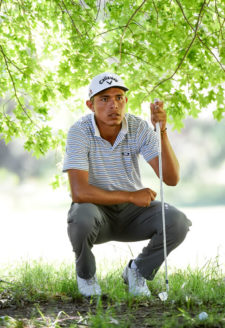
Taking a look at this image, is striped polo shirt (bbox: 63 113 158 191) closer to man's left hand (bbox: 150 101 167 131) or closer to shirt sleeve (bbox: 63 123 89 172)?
shirt sleeve (bbox: 63 123 89 172)

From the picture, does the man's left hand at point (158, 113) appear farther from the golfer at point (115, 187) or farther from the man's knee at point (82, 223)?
the man's knee at point (82, 223)

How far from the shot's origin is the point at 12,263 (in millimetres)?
6195

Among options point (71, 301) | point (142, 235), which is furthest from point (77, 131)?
point (71, 301)

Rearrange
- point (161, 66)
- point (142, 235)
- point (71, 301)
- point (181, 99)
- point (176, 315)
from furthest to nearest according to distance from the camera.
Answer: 1. point (161, 66)
2. point (181, 99)
3. point (142, 235)
4. point (71, 301)
5. point (176, 315)

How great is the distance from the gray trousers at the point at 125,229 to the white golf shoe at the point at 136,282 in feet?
0.14

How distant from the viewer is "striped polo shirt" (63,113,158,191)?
393cm

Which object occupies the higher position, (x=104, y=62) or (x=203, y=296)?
(x=104, y=62)

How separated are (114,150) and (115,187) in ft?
0.96

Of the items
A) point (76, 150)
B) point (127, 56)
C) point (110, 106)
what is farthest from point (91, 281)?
point (127, 56)

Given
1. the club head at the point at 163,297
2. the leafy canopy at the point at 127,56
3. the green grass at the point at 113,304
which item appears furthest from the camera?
the leafy canopy at the point at 127,56

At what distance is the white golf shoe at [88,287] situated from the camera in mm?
3613

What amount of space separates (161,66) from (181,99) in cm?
60

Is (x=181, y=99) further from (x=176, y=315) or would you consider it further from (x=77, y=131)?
(x=176, y=315)

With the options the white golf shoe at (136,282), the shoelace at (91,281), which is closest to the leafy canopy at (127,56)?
the white golf shoe at (136,282)
